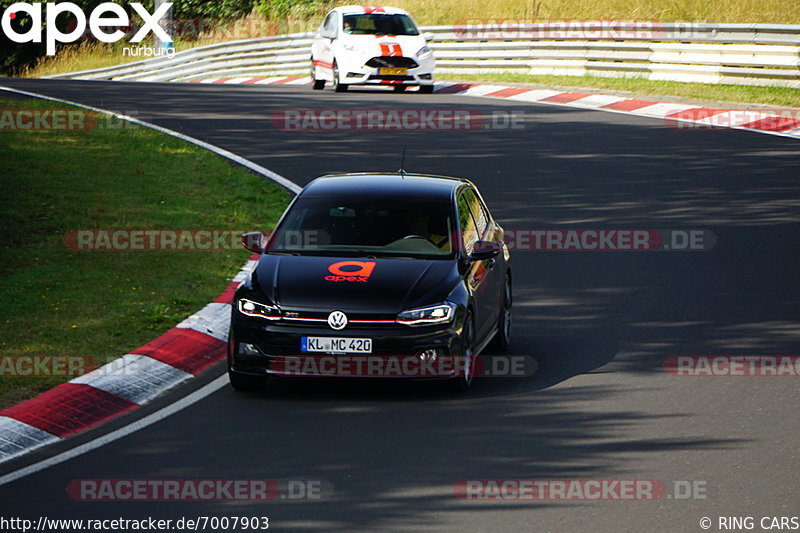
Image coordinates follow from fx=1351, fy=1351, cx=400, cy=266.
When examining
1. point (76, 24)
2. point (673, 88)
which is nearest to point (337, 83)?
point (673, 88)

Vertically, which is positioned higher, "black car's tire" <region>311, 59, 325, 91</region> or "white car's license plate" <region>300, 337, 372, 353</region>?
"white car's license plate" <region>300, 337, 372, 353</region>

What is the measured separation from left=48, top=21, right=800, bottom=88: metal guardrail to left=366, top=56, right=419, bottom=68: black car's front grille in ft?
15.1

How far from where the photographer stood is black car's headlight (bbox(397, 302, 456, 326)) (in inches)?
375

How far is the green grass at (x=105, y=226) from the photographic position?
37.1 ft

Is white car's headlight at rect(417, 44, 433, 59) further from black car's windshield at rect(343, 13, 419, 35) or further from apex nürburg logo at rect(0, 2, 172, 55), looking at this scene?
apex nürburg logo at rect(0, 2, 172, 55)

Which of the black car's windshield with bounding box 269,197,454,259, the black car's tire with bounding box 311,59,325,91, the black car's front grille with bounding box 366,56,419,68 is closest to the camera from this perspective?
the black car's windshield with bounding box 269,197,454,259

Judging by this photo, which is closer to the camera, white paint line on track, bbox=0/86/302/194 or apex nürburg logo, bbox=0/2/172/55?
white paint line on track, bbox=0/86/302/194

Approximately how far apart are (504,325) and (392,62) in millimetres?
18549

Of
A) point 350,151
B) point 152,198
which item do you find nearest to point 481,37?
point 350,151

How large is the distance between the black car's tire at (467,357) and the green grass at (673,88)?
16608 millimetres

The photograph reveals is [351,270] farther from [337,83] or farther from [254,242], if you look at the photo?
Answer: [337,83]

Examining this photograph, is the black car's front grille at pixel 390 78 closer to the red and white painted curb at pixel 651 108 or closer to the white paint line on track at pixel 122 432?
the red and white painted curb at pixel 651 108

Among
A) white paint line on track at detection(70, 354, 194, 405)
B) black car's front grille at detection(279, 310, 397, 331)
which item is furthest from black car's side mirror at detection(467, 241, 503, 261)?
white paint line on track at detection(70, 354, 194, 405)

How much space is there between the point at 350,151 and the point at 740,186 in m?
6.00
